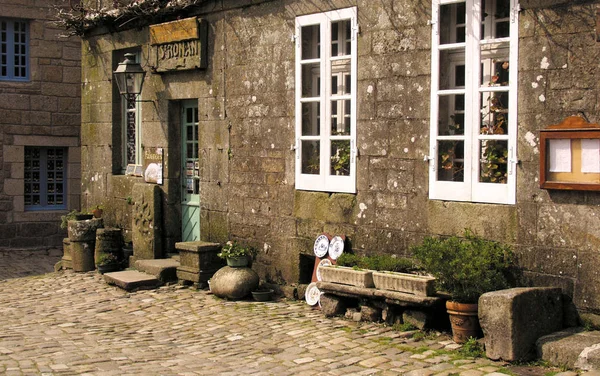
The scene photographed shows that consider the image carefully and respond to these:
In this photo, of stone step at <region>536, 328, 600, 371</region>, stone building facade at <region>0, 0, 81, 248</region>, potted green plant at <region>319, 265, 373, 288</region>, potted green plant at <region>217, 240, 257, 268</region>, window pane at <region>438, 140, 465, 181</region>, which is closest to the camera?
stone step at <region>536, 328, 600, 371</region>

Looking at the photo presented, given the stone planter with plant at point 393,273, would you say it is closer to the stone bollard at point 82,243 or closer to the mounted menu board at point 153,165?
the mounted menu board at point 153,165

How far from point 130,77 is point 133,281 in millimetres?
3192

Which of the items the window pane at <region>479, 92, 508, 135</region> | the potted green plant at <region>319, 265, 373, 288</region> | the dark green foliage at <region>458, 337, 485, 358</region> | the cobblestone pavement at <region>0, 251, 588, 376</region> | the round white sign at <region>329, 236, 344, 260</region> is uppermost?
the window pane at <region>479, 92, 508, 135</region>

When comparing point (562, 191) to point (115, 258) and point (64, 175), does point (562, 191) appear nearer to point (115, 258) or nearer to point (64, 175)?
point (115, 258)

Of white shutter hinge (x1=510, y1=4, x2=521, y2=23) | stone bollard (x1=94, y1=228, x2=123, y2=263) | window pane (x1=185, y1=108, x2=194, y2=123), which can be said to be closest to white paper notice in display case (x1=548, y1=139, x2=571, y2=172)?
white shutter hinge (x1=510, y1=4, x2=521, y2=23)

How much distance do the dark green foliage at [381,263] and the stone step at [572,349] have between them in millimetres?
1733

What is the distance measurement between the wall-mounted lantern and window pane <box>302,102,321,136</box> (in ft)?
11.4

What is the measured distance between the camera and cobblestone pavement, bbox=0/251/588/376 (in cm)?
670

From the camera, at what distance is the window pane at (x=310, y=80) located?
948 cm

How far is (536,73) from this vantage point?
23.3ft

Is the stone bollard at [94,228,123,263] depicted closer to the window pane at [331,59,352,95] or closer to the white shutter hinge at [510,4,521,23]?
the window pane at [331,59,352,95]

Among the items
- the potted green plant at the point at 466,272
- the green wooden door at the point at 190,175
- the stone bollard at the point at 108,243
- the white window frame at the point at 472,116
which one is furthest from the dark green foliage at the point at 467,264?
the stone bollard at the point at 108,243

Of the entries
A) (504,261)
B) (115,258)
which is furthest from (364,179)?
(115,258)

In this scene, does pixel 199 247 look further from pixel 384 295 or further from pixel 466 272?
pixel 466 272
